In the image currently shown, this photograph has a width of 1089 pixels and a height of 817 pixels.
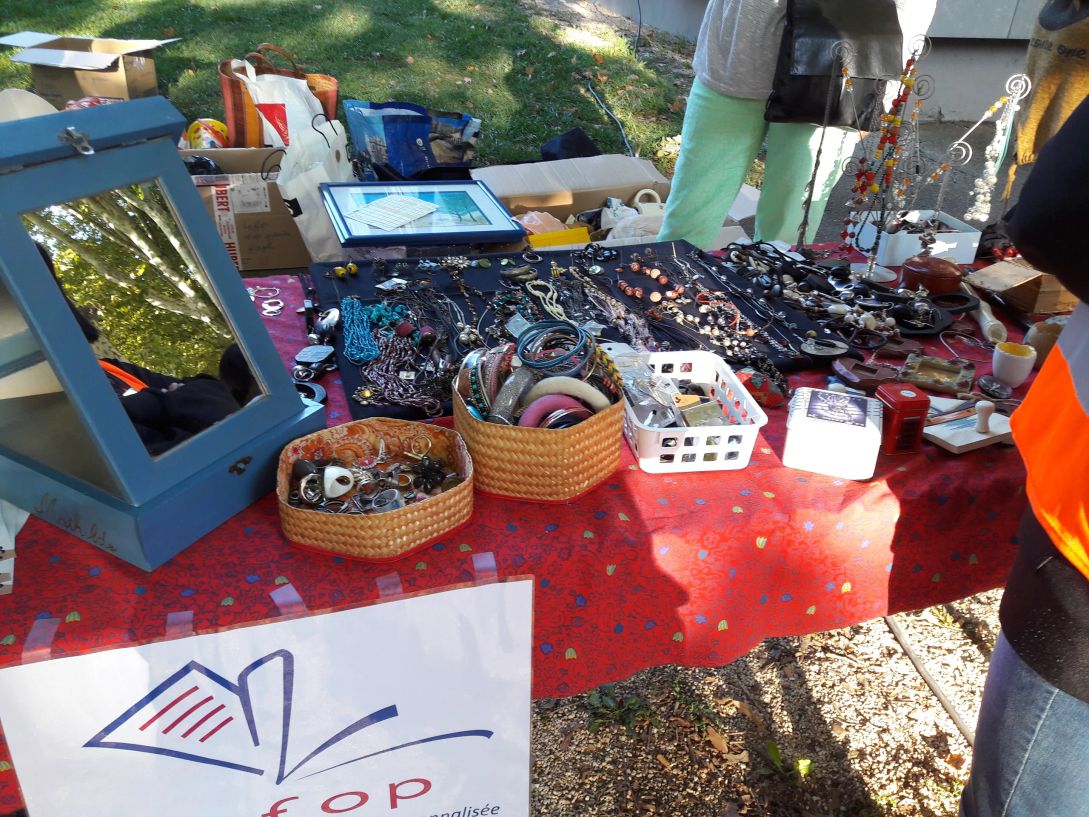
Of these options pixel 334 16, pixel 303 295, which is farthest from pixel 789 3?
pixel 334 16

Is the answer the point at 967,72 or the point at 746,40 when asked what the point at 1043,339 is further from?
the point at 967,72

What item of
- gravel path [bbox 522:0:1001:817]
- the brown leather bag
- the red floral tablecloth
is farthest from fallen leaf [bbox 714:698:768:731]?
the brown leather bag

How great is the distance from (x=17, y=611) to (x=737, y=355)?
131 centimetres

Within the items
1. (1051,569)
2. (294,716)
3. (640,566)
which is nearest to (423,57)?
(640,566)

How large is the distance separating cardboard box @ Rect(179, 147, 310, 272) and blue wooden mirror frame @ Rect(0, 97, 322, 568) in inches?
77.6

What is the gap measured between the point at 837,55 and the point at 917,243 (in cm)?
56

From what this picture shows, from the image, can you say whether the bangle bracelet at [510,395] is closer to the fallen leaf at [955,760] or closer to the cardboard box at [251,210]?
the fallen leaf at [955,760]

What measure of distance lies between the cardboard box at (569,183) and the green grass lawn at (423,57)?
1992 millimetres

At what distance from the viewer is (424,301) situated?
A: 189 cm

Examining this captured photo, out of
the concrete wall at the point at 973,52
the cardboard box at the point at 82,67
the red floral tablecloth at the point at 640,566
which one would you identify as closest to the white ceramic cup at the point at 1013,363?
the red floral tablecloth at the point at 640,566

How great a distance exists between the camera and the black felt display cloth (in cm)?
172

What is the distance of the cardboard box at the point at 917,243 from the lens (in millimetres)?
2182

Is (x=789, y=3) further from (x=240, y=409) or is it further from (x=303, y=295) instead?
(x=240, y=409)

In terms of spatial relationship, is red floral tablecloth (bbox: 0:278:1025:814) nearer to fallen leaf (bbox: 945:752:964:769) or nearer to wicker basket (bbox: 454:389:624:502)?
wicker basket (bbox: 454:389:624:502)
